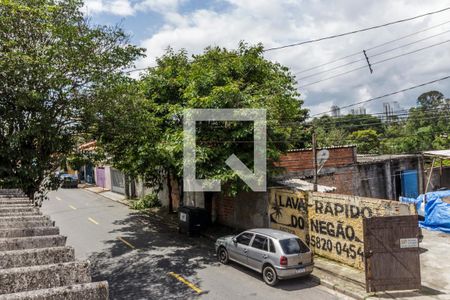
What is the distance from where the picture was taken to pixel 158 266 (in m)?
13.7

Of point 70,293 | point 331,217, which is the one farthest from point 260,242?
point 70,293

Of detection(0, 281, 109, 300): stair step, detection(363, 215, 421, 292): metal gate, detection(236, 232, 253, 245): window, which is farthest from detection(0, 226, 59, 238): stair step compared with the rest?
detection(236, 232, 253, 245): window

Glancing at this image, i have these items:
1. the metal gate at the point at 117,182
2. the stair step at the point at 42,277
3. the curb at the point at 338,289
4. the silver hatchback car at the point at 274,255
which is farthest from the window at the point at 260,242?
the metal gate at the point at 117,182

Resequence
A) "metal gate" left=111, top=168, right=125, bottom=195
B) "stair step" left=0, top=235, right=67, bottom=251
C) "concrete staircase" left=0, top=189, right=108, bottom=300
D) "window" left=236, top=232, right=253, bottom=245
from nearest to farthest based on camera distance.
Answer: "concrete staircase" left=0, top=189, right=108, bottom=300 → "stair step" left=0, top=235, right=67, bottom=251 → "window" left=236, top=232, right=253, bottom=245 → "metal gate" left=111, top=168, right=125, bottom=195

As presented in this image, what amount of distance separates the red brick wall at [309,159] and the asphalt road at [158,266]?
6240 millimetres

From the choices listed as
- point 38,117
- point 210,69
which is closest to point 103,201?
point 210,69

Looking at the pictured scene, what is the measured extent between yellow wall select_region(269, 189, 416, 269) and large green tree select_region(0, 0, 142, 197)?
8936mm

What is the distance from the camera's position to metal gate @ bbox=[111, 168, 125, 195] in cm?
3469

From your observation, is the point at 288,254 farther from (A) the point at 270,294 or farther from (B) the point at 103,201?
(B) the point at 103,201

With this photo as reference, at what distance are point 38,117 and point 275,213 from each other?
10.5 metres

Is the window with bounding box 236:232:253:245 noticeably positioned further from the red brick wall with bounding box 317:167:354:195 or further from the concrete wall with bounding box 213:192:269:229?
the red brick wall with bounding box 317:167:354:195

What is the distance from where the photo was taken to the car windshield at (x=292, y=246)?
37.5ft

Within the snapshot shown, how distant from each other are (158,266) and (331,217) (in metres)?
7.04

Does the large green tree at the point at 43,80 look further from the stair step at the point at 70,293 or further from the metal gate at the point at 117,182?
the metal gate at the point at 117,182
